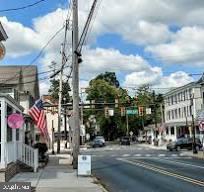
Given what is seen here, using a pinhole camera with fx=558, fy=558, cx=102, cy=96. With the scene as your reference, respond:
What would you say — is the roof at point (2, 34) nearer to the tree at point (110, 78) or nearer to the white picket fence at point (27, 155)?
the white picket fence at point (27, 155)

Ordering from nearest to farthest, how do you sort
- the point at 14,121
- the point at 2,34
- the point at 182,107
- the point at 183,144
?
the point at 14,121 < the point at 2,34 < the point at 183,144 < the point at 182,107

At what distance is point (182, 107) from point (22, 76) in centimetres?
3291

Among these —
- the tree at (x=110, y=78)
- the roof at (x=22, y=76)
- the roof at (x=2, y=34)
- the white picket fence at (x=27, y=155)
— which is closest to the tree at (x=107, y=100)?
the tree at (x=110, y=78)

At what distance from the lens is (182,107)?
8988cm

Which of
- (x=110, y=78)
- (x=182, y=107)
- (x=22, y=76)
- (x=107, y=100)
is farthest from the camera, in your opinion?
(x=110, y=78)

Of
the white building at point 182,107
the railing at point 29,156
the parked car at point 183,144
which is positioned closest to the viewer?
the railing at point 29,156

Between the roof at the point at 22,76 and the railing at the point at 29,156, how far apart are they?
116ft

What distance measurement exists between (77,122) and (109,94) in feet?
315

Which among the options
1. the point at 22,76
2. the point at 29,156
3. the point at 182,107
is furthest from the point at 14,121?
the point at 182,107

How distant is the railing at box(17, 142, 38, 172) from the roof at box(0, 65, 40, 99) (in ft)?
116

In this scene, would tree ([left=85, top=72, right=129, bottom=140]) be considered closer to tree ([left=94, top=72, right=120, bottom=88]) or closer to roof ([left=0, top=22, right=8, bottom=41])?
tree ([left=94, top=72, right=120, bottom=88])

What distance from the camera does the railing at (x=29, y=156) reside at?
27922 mm

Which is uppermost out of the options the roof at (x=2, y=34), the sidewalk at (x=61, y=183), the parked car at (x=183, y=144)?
the roof at (x=2, y=34)

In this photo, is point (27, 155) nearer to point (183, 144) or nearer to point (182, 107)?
point (183, 144)
